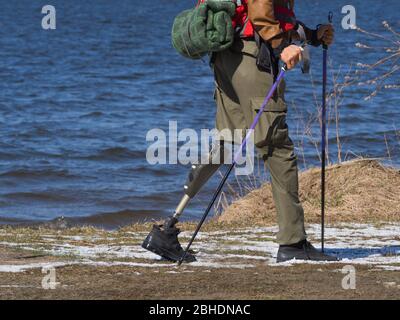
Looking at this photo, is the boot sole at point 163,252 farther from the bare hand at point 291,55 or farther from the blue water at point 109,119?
the blue water at point 109,119

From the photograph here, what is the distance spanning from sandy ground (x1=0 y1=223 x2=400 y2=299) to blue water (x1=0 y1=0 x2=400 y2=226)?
4.99ft

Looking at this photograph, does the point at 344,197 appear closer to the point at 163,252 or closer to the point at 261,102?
the point at 163,252

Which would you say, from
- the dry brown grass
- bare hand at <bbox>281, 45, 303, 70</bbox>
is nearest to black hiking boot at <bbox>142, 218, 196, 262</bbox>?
bare hand at <bbox>281, 45, 303, 70</bbox>

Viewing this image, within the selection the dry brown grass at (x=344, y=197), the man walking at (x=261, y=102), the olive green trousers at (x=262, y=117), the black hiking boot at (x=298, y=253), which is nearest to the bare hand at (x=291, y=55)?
the man walking at (x=261, y=102)

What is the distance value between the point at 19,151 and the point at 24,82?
9.76 metres

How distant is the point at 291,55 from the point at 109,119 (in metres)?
14.9

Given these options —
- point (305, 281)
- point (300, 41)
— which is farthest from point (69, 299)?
point (300, 41)

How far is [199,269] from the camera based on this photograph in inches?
265

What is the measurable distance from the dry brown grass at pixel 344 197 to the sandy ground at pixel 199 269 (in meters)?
1.33

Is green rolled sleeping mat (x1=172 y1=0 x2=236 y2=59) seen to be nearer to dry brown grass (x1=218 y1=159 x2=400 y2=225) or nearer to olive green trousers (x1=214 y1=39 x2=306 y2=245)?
olive green trousers (x1=214 y1=39 x2=306 y2=245)

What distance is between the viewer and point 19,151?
17750mm

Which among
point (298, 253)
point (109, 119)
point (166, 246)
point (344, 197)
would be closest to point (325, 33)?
point (298, 253)

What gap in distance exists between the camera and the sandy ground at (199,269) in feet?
19.7
